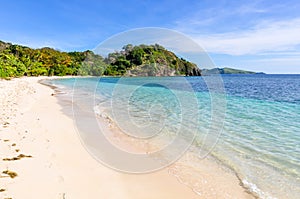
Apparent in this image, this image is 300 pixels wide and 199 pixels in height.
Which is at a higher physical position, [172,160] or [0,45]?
[0,45]

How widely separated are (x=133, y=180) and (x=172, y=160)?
201 cm

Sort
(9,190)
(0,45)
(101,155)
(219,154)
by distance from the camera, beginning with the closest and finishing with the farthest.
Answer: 1. (9,190)
2. (101,155)
3. (219,154)
4. (0,45)

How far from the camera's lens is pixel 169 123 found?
11750mm

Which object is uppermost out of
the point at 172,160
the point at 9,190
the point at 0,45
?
the point at 0,45

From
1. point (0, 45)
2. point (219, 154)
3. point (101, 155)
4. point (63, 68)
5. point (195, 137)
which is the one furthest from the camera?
point (0, 45)

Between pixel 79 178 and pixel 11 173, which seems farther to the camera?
pixel 79 178

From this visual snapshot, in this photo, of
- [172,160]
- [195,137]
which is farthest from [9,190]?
[195,137]

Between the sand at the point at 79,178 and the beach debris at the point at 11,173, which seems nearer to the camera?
the sand at the point at 79,178

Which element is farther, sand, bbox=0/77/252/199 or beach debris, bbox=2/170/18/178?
beach debris, bbox=2/170/18/178

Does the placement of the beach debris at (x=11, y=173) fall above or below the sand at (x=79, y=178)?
above

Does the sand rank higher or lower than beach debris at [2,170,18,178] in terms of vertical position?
lower

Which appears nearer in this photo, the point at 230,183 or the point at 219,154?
the point at 230,183

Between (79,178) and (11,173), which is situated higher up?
(11,173)

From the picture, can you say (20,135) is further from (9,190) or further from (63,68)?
(63,68)
